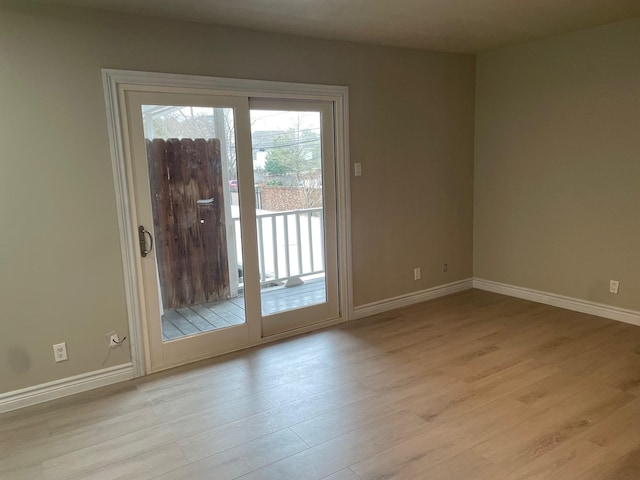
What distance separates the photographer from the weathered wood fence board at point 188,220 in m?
3.38

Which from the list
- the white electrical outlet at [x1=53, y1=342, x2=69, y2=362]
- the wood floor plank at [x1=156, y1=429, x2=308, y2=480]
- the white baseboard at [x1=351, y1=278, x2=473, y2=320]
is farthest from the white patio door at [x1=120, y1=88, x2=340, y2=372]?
the wood floor plank at [x1=156, y1=429, x2=308, y2=480]

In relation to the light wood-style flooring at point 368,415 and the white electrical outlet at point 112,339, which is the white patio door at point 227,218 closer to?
the white electrical outlet at point 112,339

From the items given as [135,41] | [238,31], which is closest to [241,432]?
[135,41]

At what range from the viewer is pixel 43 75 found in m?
2.86

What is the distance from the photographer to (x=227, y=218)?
370 centimetres

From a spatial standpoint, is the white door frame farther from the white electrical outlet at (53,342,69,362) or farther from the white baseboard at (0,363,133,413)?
the white electrical outlet at (53,342,69,362)

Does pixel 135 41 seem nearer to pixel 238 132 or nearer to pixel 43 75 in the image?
pixel 43 75

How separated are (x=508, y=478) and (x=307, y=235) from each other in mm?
2500

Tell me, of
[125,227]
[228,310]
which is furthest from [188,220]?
[228,310]

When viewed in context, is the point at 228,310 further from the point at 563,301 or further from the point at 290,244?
the point at 563,301

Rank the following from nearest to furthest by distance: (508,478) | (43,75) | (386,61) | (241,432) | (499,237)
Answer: (508,478) < (241,432) < (43,75) < (386,61) < (499,237)

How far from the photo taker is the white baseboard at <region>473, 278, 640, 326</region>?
160 inches

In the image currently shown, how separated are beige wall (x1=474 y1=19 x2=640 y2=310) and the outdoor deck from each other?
2165 mm

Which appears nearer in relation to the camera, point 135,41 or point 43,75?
point 43,75
